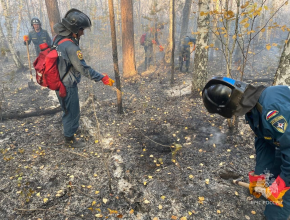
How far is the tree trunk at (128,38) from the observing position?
782 cm

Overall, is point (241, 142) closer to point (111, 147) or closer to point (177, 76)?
point (111, 147)

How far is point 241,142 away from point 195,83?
8.77 ft

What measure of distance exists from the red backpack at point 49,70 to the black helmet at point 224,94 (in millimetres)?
2728

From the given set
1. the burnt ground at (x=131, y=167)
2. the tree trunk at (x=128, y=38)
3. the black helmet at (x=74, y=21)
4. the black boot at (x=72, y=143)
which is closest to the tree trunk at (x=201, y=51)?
the burnt ground at (x=131, y=167)

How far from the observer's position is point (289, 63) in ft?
9.78

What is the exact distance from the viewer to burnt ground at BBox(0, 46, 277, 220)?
2705 millimetres

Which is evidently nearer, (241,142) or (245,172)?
(245,172)

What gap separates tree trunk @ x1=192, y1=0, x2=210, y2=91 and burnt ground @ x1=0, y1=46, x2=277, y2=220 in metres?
0.80

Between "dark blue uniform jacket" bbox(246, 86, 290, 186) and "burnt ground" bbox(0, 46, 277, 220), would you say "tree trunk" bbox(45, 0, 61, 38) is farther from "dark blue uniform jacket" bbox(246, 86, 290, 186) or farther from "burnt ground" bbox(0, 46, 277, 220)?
"dark blue uniform jacket" bbox(246, 86, 290, 186)

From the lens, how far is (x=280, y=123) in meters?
1.73

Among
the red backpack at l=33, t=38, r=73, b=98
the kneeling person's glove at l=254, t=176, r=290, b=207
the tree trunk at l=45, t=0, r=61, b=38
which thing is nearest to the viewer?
the kneeling person's glove at l=254, t=176, r=290, b=207

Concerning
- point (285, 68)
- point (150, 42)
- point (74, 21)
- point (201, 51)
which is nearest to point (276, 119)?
point (285, 68)

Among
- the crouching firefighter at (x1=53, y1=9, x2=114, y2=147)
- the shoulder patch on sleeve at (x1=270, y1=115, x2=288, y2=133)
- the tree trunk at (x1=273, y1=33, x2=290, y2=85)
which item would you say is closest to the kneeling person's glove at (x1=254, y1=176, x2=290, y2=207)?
the shoulder patch on sleeve at (x1=270, y1=115, x2=288, y2=133)

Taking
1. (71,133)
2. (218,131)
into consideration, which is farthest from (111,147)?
(218,131)
